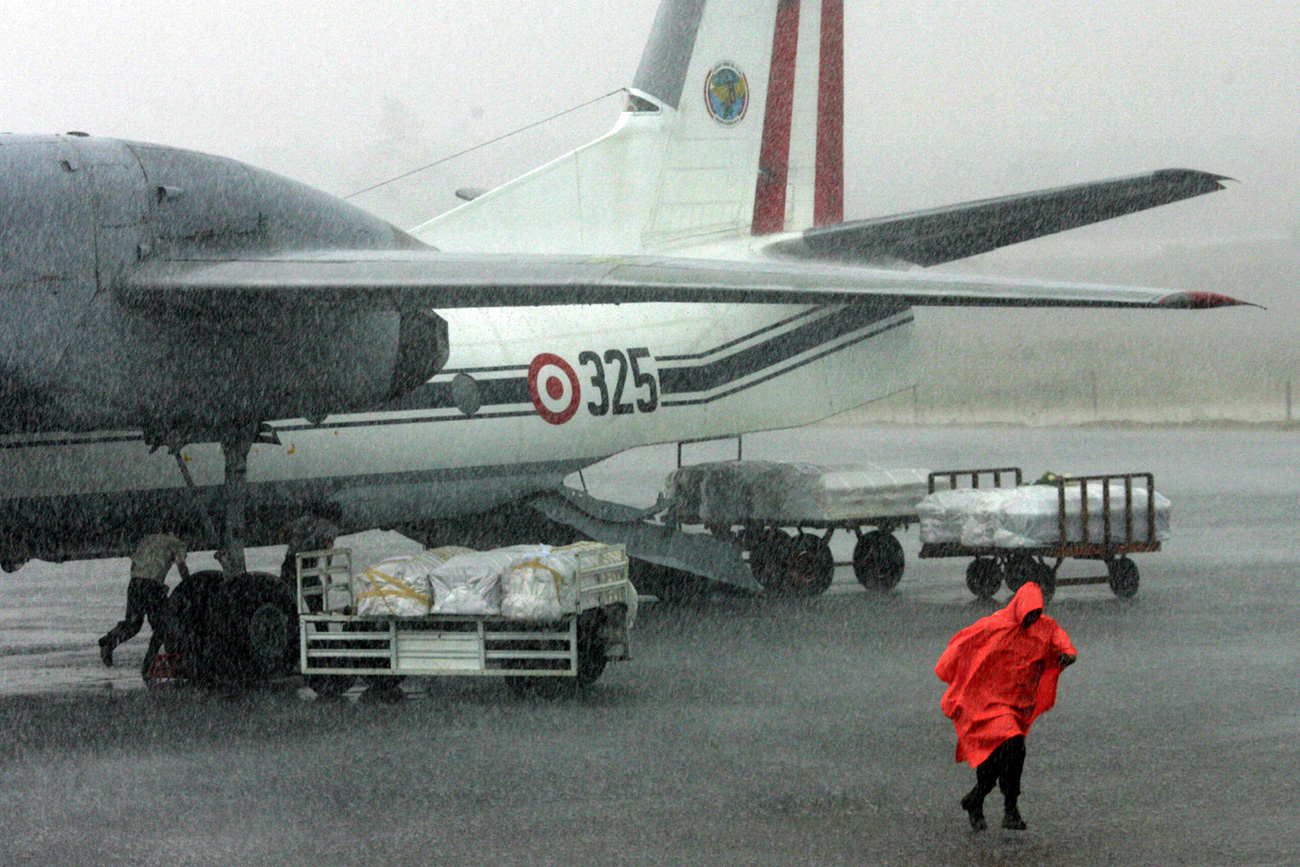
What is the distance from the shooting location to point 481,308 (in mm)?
15477

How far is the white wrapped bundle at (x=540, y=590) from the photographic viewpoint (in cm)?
1135

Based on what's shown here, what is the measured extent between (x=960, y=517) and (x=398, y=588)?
289 inches

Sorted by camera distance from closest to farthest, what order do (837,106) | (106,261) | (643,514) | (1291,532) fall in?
(106,261), (643,514), (837,106), (1291,532)

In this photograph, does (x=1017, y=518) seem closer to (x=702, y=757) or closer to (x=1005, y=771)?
(x=702, y=757)

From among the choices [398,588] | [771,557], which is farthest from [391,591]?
[771,557]

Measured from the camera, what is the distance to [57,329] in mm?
11367

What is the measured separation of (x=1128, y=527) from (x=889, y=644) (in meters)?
4.14

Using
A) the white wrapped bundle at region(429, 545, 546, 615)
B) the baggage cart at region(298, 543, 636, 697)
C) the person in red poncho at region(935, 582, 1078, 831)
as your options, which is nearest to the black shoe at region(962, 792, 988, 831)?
the person in red poncho at region(935, 582, 1078, 831)

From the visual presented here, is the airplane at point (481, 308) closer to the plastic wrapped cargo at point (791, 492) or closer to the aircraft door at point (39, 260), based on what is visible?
the aircraft door at point (39, 260)

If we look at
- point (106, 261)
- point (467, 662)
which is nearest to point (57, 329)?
point (106, 261)

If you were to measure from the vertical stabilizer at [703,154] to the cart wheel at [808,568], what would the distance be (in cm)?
416

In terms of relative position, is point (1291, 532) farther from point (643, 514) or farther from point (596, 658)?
point (596, 658)

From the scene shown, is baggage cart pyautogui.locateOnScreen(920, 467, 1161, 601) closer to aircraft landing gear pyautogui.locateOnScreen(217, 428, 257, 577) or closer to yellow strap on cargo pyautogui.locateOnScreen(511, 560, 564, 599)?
yellow strap on cargo pyautogui.locateOnScreen(511, 560, 564, 599)

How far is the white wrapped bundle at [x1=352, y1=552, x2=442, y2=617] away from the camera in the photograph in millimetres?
11609
